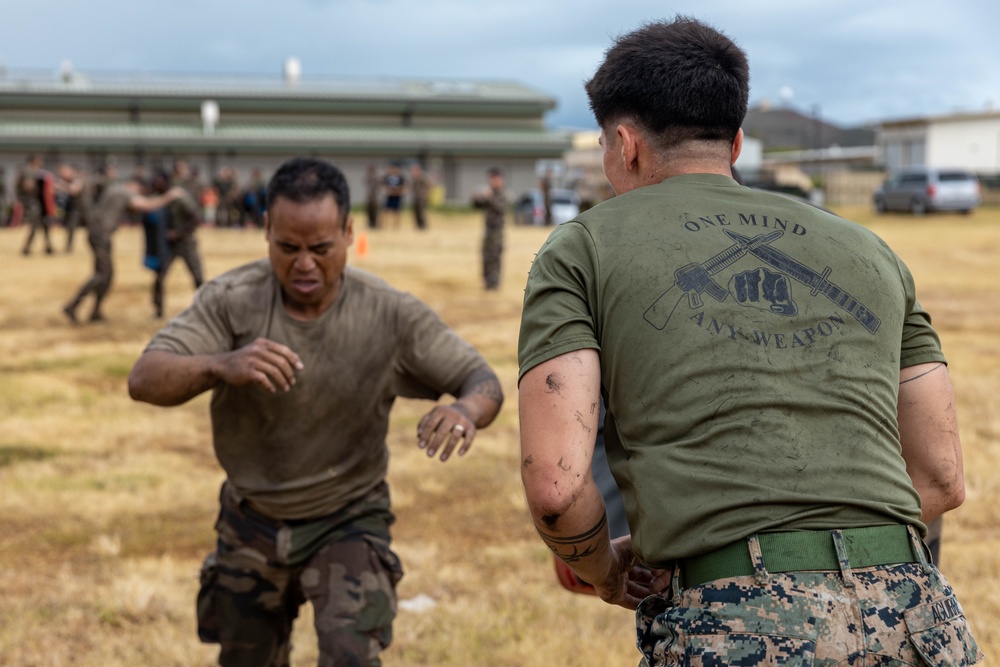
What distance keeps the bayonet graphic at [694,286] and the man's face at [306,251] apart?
1888mm

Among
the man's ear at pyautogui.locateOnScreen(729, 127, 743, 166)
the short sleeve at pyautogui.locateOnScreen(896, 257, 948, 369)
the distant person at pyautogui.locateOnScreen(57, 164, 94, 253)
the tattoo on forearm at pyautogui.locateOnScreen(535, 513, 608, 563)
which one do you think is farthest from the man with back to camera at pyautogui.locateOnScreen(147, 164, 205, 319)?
the short sleeve at pyautogui.locateOnScreen(896, 257, 948, 369)

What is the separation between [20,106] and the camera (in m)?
45.5

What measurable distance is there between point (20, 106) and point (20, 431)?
40.6 m

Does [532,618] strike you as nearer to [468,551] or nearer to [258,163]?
[468,551]

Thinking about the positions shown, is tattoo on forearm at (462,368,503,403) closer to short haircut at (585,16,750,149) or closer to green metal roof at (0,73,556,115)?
short haircut at (585,16,750,149)

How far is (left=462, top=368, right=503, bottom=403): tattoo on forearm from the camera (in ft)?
12.0

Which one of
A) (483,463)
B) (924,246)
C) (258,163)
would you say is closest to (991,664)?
(483,463)

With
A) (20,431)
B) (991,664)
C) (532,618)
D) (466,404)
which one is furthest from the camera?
(20,431)

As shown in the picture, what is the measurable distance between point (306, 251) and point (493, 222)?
13955 mm

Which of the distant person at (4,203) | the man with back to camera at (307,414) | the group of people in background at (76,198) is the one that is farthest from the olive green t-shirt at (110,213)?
the distant person at (4,203)

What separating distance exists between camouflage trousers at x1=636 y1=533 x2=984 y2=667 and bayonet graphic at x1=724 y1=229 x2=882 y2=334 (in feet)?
1.59

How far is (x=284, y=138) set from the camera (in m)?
46.0

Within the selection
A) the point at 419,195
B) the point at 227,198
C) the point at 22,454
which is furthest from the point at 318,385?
the point at 227,198

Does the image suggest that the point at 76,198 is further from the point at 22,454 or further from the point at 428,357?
the point at 428,357
